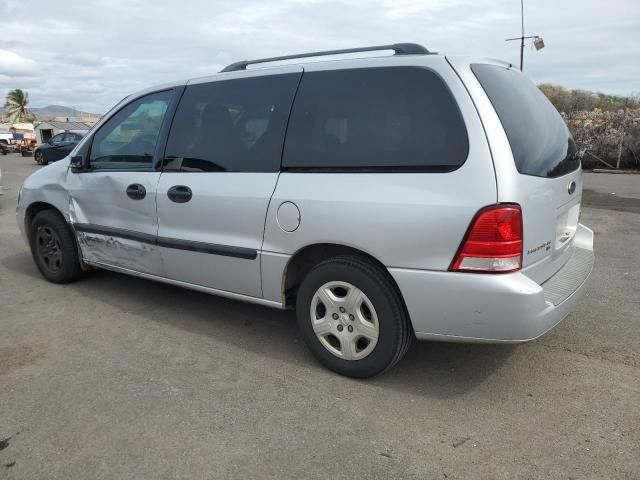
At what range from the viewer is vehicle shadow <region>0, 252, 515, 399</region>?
3100 mm

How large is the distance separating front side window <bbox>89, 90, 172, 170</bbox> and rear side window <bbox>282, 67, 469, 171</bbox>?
1320mm

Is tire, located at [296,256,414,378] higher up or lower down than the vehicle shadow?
higher up

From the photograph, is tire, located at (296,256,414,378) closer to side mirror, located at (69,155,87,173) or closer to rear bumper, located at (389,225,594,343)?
rear bumper, located at (389,225,594,343)

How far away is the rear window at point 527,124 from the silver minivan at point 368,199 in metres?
0.01

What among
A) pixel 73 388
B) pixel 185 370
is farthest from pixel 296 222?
pixel 73 388

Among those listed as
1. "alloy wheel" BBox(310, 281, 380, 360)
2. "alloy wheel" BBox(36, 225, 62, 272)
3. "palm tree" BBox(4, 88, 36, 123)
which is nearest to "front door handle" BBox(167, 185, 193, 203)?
"alloy wheel" BBox(310, 281, 380, 360)

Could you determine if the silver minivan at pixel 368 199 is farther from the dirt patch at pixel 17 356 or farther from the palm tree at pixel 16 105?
the palm tree at pixel 16 105

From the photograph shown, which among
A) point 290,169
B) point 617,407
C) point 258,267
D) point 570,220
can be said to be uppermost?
point 290,169

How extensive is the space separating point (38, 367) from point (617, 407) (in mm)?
3407

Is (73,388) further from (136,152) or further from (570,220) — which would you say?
(570,220)

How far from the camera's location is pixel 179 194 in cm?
360

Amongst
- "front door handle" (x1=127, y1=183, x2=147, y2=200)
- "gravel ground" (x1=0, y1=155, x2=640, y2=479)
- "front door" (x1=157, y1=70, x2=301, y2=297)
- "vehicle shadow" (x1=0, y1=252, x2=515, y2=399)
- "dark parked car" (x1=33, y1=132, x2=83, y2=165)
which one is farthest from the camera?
"dark parked car" (x1=33, y1=132, x2=83, y2=165)

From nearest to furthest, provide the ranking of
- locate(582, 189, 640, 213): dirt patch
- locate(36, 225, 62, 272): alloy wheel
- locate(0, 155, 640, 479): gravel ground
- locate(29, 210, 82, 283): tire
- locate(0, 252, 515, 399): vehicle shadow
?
locate(0, 155, 640, 479): gravel ground
locate(0, 252, 515, 399): vehicle shadow
locate(29, 210, 82, 283): tire
locate(36, 225, 62, 272): alloy wheel
locate(582, 189, 640, 213): dirt patch

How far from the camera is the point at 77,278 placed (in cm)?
491
